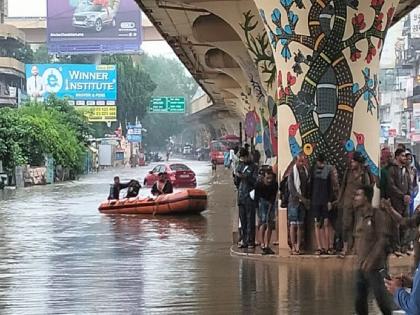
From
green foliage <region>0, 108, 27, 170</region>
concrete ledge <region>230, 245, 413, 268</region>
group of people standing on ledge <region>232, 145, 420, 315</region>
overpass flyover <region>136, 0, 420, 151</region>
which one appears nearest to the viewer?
concrete ledge <region>230, 245, 413, 268</region>

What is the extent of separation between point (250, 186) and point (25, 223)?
1000 centimetres

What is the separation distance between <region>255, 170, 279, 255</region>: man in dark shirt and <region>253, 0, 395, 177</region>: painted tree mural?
2.42 ft

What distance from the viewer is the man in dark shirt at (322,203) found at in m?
13.5

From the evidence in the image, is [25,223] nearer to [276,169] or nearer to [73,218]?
[73,218]

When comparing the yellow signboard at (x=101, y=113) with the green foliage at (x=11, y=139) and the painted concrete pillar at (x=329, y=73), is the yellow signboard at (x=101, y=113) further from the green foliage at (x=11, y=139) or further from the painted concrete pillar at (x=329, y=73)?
the painted concrete pillar at (x=329, y=73)

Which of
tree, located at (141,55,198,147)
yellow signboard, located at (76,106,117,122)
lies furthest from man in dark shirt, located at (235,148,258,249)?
tree, located at (141,55,198,147)

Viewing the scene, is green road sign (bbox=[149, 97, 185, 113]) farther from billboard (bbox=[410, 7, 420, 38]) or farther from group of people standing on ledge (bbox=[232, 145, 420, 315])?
group of people standing on ledge (bbox=[232, 145, 420, 315])

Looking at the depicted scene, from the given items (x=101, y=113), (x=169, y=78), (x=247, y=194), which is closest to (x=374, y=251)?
(x=247, y=194)

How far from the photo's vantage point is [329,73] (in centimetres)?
1400

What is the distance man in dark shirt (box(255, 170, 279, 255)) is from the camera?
13.9 meters

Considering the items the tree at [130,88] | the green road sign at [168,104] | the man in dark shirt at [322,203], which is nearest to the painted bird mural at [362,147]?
the man in dark shirt at [322,203]

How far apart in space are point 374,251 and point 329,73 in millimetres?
6567

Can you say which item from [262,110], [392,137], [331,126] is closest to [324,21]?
[331,126]

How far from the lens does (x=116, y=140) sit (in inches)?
3418
